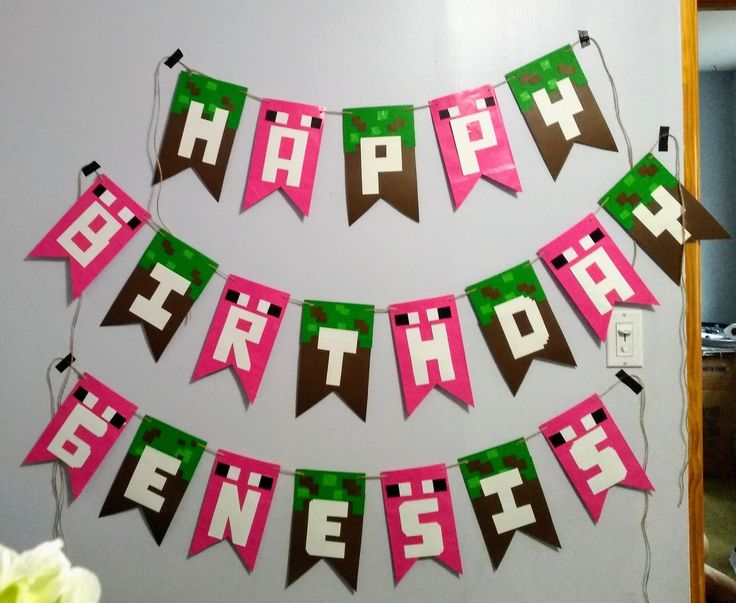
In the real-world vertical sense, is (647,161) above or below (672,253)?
above

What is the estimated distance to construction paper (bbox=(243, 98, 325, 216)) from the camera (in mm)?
1374

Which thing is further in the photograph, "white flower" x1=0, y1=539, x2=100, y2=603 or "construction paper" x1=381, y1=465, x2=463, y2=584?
"construction paper" x1=381, y1=465, x2=463, y2=584

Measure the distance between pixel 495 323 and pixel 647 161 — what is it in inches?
19.4

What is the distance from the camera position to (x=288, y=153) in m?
1.38

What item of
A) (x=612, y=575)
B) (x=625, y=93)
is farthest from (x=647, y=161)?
(x=612, y=575)

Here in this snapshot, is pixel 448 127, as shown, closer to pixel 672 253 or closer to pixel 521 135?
pixel 521 135

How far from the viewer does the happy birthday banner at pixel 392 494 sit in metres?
1.35

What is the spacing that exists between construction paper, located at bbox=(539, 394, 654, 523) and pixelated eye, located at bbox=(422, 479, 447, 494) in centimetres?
25

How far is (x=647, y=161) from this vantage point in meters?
1.36

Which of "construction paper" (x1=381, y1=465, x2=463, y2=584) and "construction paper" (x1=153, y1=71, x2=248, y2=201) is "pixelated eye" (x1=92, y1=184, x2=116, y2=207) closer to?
"construction paper" (x1=153, y1=71, x2=248, y2=201)

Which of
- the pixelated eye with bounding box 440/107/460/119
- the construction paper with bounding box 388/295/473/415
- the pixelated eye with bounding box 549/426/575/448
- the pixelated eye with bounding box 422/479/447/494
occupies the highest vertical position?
the pixelated eye with bounding box 440/107/460/119

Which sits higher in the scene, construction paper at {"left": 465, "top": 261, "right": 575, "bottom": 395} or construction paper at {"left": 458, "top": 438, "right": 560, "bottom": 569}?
construction paper at {"left": 465, "top": 261, "right": 575, "bottom": 395}

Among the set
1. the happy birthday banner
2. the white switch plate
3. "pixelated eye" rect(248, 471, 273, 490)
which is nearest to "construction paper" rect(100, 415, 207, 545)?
the happy birthday banner

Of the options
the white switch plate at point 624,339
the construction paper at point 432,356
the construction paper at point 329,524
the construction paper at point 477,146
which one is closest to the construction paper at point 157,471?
the construction paper at point 329,524
